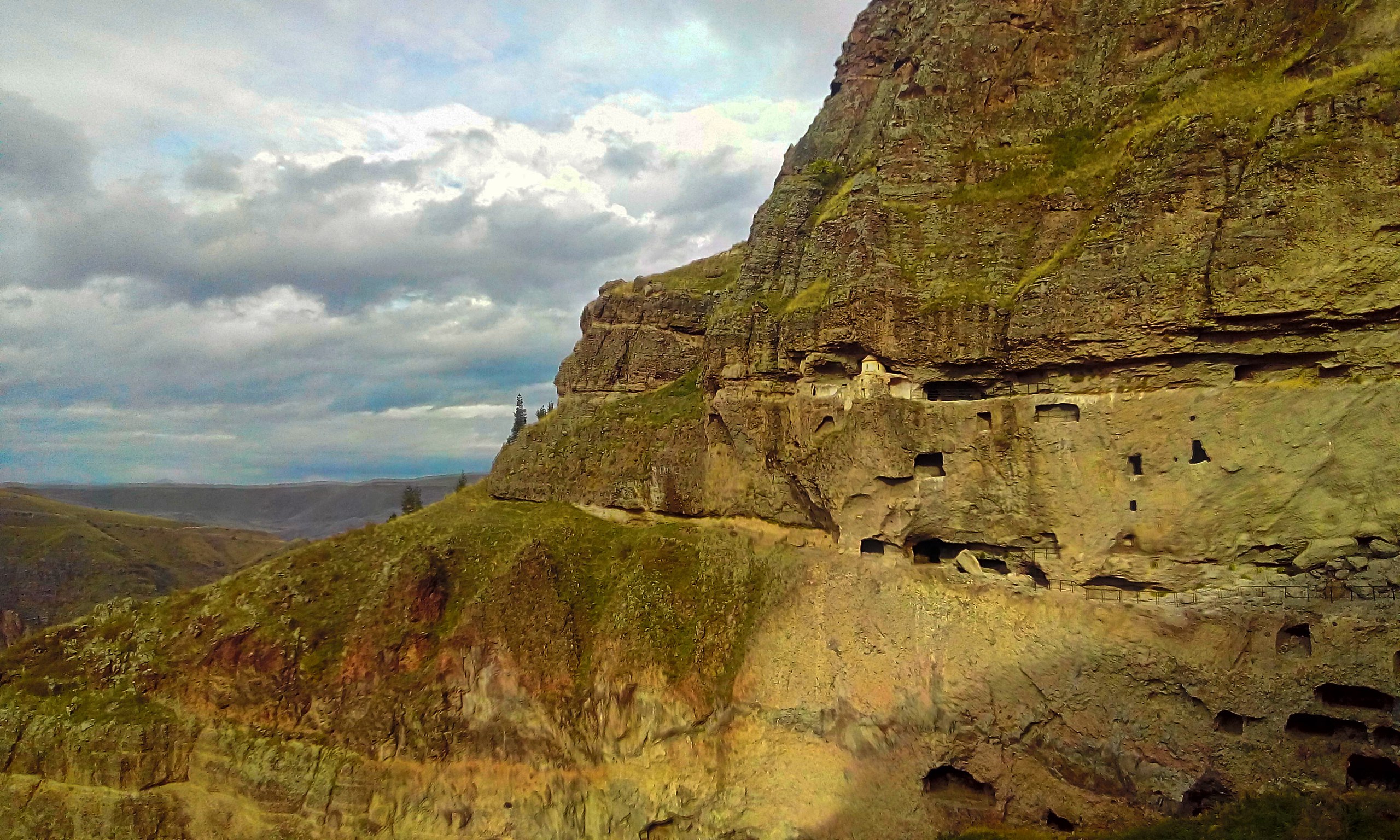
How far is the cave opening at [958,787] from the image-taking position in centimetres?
2138

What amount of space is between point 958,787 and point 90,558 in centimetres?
10350

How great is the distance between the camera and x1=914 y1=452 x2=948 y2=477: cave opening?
77.7ft

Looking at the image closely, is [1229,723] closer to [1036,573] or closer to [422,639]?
[1036,573]

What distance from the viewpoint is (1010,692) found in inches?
821

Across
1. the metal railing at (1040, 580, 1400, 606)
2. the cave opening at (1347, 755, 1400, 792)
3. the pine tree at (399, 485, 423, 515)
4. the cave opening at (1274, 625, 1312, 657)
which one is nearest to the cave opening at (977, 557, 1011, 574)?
the metal railing at (1040, 580, 1400, 606)

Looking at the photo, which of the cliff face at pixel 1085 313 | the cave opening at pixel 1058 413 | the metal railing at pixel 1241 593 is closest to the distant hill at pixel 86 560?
the cliff face at pixel 1085 313

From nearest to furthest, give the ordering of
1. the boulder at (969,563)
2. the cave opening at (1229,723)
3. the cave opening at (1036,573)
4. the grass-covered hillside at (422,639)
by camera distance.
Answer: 1. the cave opening at (1229,723)
2. the cave opening at (1036,573)
3. the boulder at (969,563)
4. the grass-covered hillside at (422,639)

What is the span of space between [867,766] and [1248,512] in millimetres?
13223

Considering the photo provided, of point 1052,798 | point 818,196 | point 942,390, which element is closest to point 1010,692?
point 1052,798

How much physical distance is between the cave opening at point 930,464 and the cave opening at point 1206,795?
1065cm

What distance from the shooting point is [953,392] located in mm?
25094

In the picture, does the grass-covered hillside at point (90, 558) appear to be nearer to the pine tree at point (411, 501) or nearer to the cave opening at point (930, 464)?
the pine tree at point (411, 501)

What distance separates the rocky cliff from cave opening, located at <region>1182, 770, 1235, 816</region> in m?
0.11

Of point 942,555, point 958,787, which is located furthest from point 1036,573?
point 958,787
